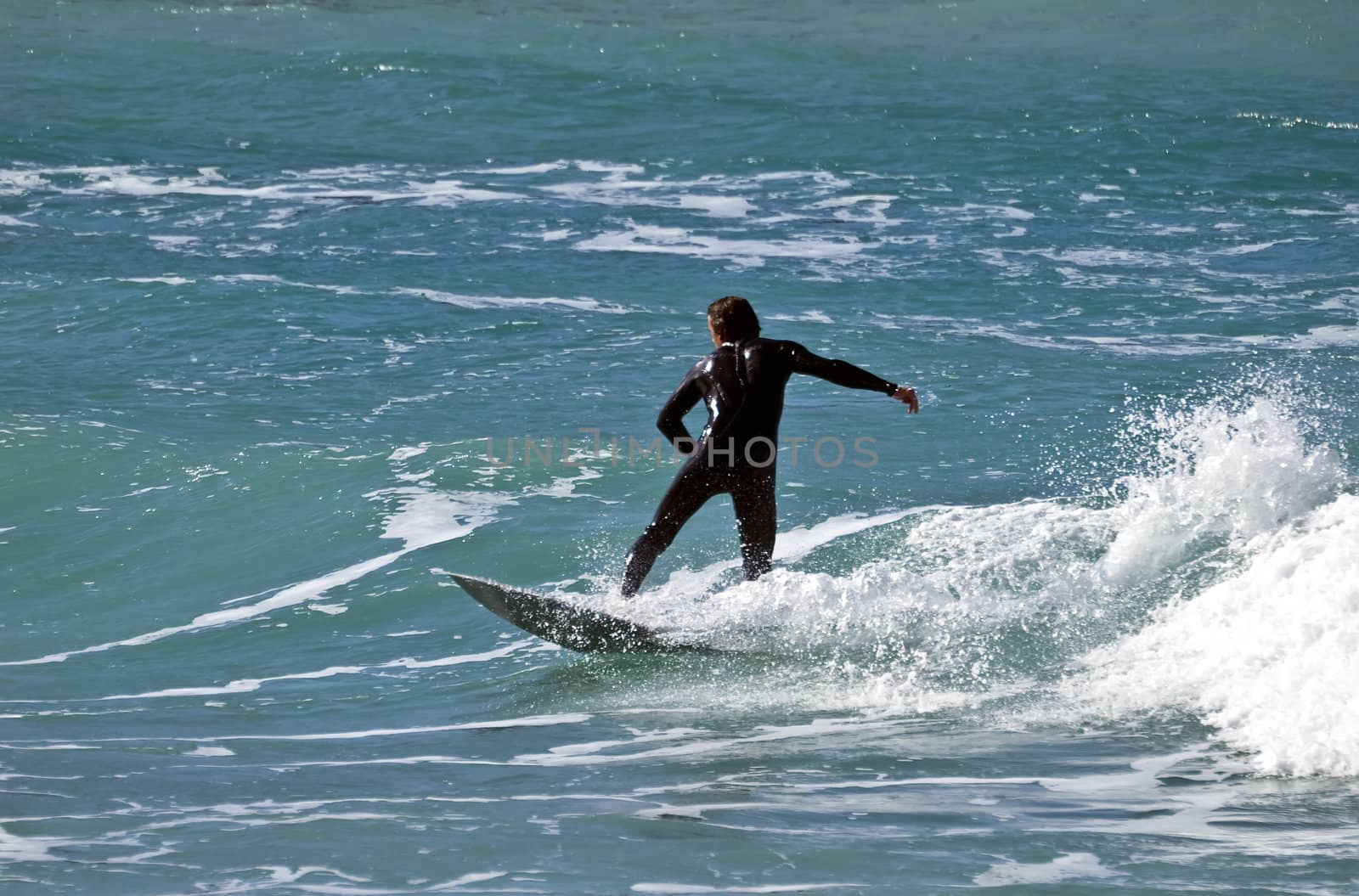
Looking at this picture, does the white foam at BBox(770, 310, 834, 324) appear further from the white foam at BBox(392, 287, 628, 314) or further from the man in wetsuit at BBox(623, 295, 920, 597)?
the man in wetsuit at BBox(623, 295, 920, 597)

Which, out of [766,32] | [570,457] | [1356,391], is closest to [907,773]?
[570,457]

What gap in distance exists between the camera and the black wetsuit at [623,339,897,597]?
714 cm

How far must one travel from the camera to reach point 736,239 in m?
19.6

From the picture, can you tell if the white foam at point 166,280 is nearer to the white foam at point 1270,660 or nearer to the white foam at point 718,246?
the white foam at point 718,246

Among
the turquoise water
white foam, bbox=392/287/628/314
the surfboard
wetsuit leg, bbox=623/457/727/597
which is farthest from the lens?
white foam, bbox=392/287/628/314

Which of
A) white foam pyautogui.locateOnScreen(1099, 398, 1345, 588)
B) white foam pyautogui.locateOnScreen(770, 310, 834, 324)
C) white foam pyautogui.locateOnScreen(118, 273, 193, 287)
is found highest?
white foam pyautogui.locateOnScreen(118, 273, 193, 287)

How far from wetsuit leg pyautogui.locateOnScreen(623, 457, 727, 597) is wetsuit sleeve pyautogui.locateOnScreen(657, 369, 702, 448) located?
11cm

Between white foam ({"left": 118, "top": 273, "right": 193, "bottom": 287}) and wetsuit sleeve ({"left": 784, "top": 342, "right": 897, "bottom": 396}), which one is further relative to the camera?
white foam ({"left": 118, "top": 273, "right": 193, "bottom": 287})

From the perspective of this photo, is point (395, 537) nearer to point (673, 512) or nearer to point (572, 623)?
point (572, 623)

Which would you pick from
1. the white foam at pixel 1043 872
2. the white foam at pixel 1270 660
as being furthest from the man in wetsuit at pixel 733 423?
the white foam at pixel 1043 872

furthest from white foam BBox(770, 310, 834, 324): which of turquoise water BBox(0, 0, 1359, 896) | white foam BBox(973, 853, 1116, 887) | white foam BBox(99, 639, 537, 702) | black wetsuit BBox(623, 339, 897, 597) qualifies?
white foam BBox(973, 853, 1116, 887)

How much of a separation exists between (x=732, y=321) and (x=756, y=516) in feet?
2.95

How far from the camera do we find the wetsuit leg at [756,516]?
23.6ft

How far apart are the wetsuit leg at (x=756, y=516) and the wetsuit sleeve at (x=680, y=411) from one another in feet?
1.07
